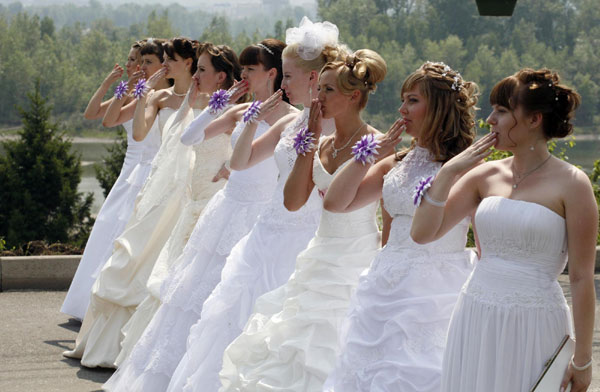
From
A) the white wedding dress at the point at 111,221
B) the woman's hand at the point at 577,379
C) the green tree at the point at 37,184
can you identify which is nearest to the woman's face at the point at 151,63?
the white wedding dress at the point at 111,221

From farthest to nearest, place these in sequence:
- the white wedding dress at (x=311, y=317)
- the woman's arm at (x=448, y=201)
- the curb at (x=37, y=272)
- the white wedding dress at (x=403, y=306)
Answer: the curb at (x=37, y=272) → the white wedding dress at (x=311, y=317) → the white wedding dress at (x=403, y=306) → the woman's arm at (x=448, y=201)

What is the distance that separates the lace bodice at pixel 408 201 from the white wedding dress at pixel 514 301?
1.74 feet

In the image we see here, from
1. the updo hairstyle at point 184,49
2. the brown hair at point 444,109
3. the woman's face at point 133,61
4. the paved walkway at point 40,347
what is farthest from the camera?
the woman's face at point 133,61

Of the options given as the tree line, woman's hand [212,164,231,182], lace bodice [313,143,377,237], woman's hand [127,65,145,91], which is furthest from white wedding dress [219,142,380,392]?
the tree line

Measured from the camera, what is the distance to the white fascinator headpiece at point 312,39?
16.8 ft

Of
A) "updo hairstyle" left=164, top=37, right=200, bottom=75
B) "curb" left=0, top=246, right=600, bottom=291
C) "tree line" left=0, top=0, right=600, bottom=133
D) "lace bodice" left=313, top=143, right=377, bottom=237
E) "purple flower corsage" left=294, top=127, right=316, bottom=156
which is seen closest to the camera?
"lace bodice" left=313, top=143, right=377, bottom=237

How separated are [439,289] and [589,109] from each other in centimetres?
7603

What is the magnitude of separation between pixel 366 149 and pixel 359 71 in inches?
20.1

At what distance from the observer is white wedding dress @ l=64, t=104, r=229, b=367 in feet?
22.4

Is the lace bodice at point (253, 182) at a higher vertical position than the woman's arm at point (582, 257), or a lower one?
lower

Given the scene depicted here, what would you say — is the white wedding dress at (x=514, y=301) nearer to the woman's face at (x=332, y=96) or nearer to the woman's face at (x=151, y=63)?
the woman's face at (x=332, y=96)

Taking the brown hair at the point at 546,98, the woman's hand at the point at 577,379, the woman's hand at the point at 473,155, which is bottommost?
the woman's hand at the point at 577,379

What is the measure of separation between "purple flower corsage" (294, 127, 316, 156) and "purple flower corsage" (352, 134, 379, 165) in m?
0.46

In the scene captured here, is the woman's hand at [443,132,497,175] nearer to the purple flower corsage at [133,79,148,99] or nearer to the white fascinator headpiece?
the white fascinator headpiece
